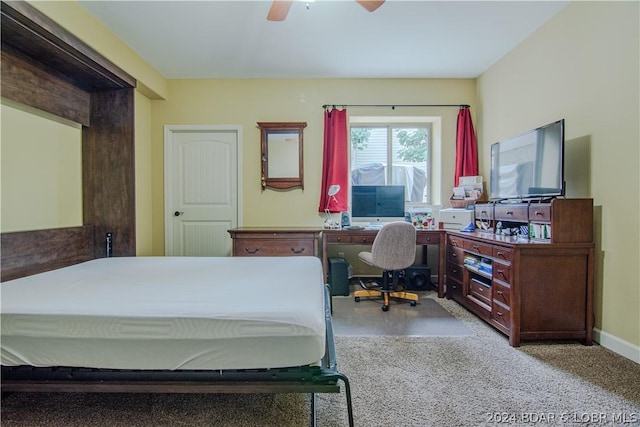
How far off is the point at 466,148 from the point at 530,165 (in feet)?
4.41

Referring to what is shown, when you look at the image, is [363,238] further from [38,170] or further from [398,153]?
[38,170]

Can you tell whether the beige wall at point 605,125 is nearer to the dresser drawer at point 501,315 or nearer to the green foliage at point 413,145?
the dresser drawer at point 501,315

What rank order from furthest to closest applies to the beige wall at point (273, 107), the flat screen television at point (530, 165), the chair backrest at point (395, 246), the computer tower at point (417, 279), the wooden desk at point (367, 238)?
the beige wall at point (273, 107) → the computer tower at point (417, 279) → the wooden desk at point (367, 238) → the chair backrest at point (395, 246) → the flat screen television at point (530, 165)

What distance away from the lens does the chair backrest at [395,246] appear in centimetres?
292

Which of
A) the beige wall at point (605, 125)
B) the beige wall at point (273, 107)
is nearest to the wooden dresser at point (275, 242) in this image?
the beige wall at point (273, 107)

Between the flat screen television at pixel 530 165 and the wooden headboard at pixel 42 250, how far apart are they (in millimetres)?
4113

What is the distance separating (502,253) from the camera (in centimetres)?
233

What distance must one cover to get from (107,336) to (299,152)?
3049 mm

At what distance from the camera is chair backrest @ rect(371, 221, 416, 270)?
2.92 meters

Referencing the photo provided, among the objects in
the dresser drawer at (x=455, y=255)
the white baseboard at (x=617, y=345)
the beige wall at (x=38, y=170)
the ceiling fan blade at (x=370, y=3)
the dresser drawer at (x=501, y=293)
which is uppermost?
the ceiling fan blade at (x=370, y=3)

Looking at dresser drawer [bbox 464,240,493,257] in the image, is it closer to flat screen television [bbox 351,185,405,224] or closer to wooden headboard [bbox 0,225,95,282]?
flat screen television [bbox 351,185,405,224]

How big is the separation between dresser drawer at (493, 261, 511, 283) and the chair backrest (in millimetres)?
743

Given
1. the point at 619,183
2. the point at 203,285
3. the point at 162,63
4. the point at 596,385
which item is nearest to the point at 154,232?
the point at 162,63

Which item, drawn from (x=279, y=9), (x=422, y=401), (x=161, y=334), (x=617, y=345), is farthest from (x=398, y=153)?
(x=161, y=334)
